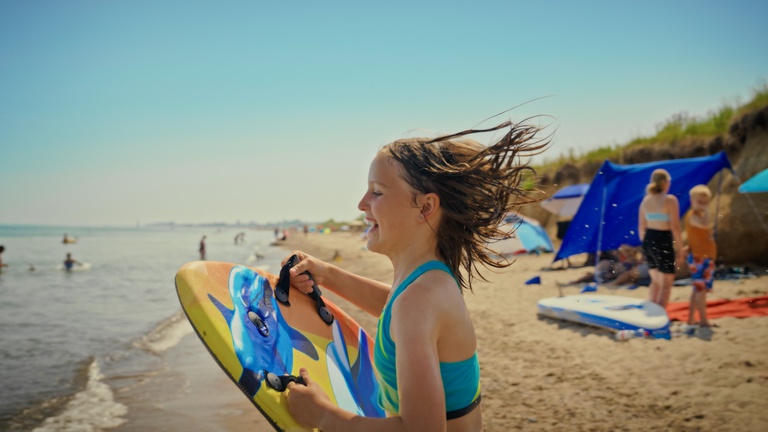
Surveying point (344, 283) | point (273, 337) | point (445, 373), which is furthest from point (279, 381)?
point (344, 283)

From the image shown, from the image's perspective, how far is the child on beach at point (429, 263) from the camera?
4.34 ft

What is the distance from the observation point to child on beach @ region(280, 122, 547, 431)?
1.32 meters

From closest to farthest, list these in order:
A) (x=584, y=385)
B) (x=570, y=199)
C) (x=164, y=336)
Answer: (x=584, y=385) < (x=164, y=336) < (x=570, y=199)

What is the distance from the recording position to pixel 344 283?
225 cm

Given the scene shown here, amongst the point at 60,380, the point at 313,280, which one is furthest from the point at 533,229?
the point at 313,280

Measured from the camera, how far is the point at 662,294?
6.69 metres

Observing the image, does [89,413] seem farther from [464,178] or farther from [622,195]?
[622,195]

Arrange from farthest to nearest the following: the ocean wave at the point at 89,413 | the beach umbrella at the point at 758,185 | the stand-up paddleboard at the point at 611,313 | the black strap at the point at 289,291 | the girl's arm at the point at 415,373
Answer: the beach umbrella at the point at 758,185 → the stand-up paddleboard at the point at 611,313 → the ocean wave at the point at 89,413 → the black strap at the point at 289,291 → the girl's arm at the point at 415,373

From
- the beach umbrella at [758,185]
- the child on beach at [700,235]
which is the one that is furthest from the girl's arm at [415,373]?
the beach umbrella at [758,185]

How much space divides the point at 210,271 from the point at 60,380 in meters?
5.55

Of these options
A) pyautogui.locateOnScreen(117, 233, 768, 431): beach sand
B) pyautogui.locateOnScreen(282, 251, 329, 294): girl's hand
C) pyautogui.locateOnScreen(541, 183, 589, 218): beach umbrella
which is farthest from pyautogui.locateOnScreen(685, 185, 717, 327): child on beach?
pyautogui.locateOnScreen(541, 183, 589, 218): beach umbrella

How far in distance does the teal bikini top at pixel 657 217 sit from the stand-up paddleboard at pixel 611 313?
1.12 meters

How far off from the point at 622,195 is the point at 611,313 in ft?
12.1

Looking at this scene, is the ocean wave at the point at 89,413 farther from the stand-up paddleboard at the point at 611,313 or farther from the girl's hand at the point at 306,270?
the stand-up paddleboard at the point at 611,313
